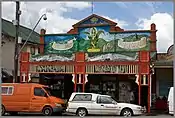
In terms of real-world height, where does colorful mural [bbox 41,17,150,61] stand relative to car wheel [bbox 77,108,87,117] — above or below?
above

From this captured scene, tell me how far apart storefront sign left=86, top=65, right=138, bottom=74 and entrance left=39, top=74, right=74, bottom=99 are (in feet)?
14.8

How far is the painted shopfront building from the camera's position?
22.8 meters

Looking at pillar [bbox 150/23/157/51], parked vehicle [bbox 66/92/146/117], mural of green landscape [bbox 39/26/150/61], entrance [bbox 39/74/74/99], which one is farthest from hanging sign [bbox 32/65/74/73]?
pillar [bbox 150/23/157/51]

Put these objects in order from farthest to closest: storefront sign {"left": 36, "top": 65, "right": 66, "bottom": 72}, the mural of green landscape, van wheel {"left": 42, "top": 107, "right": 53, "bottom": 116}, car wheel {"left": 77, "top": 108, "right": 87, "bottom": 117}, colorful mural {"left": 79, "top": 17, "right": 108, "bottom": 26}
Answer: colorful mural {"left": 79, "top": 17, "right": 108, "bottom": 26} < the mural of green landscape < storefront sign {"left": 36, "top": 65, "right": 66, "bottom": 72} < van wheel {"left": 42, "top": 107, "right": 53, "bottom": 116} < car wheel {"left": 77, "top": 108, "right": 87, "bottom": 117}

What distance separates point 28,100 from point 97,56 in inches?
228

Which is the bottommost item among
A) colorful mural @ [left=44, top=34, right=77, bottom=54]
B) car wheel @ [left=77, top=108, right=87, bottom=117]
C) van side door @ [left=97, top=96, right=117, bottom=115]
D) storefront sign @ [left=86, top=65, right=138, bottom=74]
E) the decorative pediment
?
car wheel @ [left=77, top=108, right=87, bottom=117]

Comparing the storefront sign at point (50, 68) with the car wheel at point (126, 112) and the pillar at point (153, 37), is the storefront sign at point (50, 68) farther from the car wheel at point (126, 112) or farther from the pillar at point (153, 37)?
the pillar at point (153, 37)

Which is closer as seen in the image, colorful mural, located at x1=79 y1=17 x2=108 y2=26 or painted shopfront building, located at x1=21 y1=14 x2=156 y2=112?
painted shopfront building, located at x1=21 y1=14 x2=156 y2=112

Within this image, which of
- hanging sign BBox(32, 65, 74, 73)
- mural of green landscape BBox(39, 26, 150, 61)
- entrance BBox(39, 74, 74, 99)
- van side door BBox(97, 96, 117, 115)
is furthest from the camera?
entrance BBox(39, 74, 74, 99)

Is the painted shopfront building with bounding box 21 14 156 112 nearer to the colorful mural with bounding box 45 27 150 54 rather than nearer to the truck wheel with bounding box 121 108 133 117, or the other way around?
the colorful mural with bounding box 45 27 150 54

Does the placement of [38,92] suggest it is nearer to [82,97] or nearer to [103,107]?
[82,97]

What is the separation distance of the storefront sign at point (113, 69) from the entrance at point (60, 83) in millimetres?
4506

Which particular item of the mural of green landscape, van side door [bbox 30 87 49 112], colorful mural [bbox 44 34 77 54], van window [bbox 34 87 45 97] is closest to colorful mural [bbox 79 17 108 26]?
the mural of green landscape

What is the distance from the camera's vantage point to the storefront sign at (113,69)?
2270 centimetres
